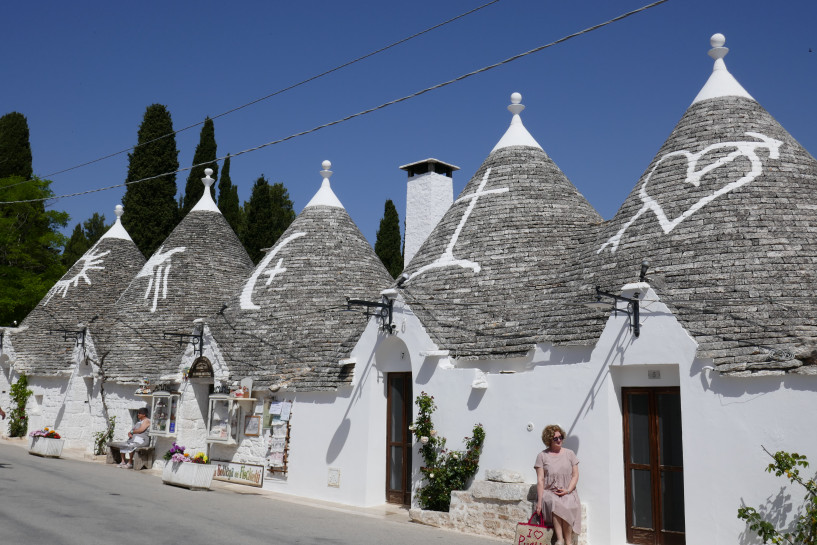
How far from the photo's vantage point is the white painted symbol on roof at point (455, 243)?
13.1 metres

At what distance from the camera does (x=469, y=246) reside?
528 inches

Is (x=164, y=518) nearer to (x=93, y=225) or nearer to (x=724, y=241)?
(x=724, y=241)

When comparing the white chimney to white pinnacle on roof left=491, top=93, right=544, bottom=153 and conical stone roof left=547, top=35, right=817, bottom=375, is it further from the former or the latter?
conical stone roof left=547, top=35, right=817, bottom=375

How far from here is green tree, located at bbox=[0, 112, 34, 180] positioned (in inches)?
1451

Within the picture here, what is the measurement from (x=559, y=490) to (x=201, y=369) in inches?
382

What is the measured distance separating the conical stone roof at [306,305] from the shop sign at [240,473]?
1672 millimetres

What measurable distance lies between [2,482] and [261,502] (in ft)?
13.7

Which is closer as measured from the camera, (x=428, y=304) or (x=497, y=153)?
(x=428, y=304)

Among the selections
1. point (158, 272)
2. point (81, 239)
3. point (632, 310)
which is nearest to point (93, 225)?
point (81, 239)

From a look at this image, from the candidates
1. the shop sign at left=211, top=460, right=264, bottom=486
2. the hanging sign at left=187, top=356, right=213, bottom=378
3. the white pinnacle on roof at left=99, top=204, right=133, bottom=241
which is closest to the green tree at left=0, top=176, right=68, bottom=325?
the white pinnacle on roof at left=99, top=204, right=133, bottom=241

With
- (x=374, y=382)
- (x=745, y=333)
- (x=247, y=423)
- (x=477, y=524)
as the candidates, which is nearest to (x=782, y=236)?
(x=745, y=333)

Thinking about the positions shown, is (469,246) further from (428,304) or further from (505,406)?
(505,406)

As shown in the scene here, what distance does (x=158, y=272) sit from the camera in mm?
20781

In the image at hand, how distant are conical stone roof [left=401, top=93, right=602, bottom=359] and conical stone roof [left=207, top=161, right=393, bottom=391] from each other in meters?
1.92
